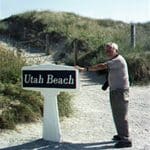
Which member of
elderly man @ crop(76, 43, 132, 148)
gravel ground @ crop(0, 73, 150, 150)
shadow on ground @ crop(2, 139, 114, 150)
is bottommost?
shadow on ground @ crop(2, 139, 114, 150)

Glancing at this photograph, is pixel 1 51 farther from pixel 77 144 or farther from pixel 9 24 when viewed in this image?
pixel 9 24

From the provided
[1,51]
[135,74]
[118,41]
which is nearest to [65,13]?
[118,41]

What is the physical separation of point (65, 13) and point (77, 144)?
27.6 meters

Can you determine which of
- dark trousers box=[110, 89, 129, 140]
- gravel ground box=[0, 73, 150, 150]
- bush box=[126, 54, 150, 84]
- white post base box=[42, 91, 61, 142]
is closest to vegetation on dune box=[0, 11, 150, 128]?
bush box=[126, 54, 150, 84]

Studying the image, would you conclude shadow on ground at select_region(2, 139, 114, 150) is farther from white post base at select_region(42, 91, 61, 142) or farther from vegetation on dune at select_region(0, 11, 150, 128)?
vegetation on dune at select_region(0, 11, 150, 128)

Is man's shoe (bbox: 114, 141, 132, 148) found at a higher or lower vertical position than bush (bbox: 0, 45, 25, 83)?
lower

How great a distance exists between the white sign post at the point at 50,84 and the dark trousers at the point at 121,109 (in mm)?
741

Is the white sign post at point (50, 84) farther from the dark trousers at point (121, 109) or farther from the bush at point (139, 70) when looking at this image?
the bush at point (139, 70)

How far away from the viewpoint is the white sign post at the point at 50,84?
30.2 feet

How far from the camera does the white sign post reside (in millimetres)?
9219

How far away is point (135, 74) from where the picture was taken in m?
16.0

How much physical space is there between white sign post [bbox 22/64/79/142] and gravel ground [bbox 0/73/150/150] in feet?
0.75

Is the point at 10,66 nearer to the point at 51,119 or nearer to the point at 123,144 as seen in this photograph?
the point at 51,119

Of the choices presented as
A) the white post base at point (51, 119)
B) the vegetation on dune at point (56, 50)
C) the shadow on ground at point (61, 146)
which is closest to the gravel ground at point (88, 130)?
the shadow on ground at point (61, 146)
